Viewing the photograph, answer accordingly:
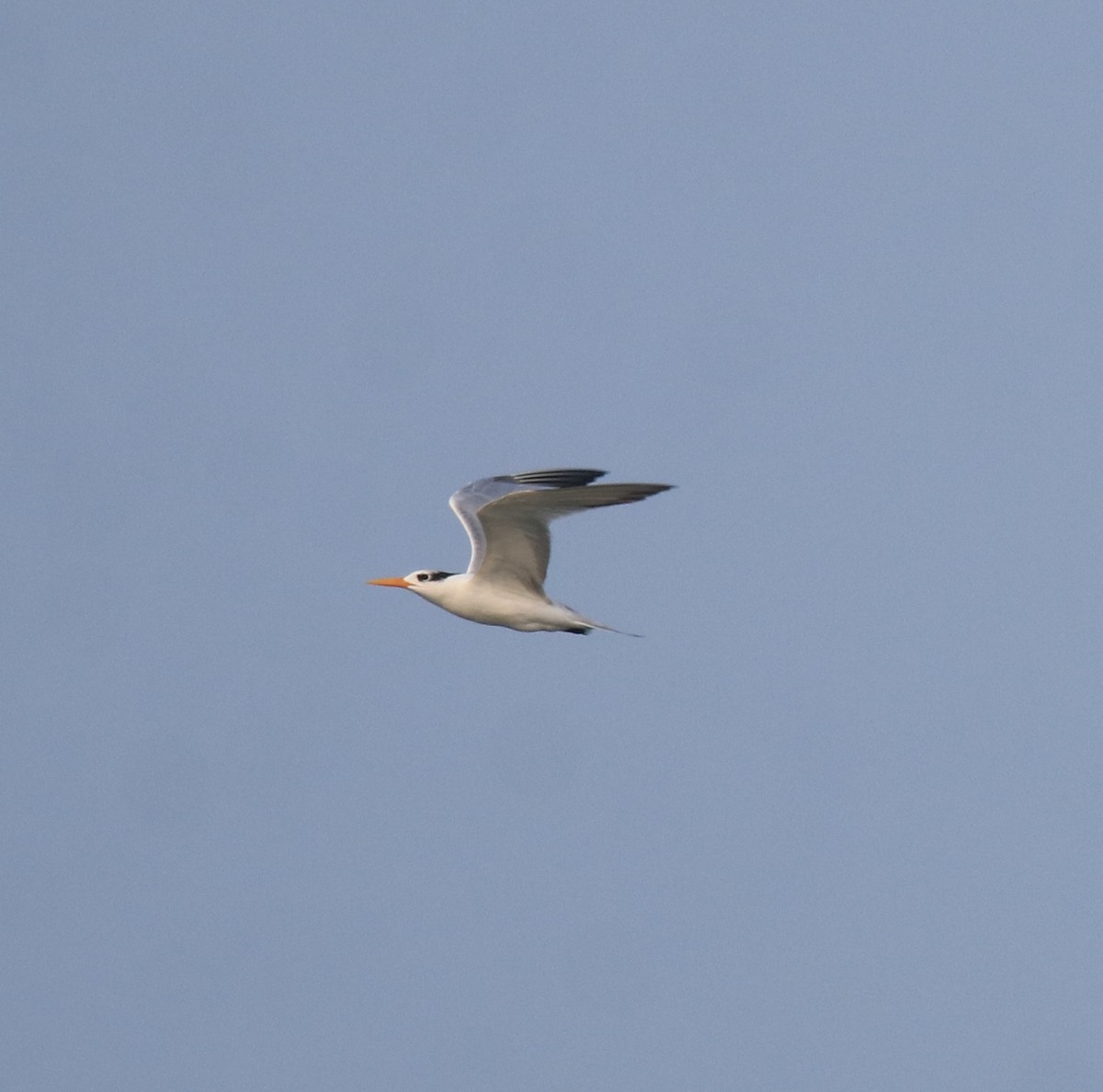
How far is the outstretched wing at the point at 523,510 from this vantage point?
24406 millimetres

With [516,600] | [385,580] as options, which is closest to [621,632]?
[516,600]

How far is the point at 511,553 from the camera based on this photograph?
2592cm

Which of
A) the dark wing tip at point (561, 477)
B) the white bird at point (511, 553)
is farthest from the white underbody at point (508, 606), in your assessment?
the dark wing tip at point (561, 477)

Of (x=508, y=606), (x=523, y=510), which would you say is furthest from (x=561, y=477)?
(x=508, y=606)

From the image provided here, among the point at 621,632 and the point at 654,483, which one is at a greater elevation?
the point at 654,483

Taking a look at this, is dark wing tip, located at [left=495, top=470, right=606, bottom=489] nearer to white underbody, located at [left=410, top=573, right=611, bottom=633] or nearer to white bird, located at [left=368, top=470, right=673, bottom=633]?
white bird, located at [left=368, top=470, right=673, bottom=633]

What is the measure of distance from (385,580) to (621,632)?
4.20 m

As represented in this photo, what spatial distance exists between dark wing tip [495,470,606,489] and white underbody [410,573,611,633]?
1481mm

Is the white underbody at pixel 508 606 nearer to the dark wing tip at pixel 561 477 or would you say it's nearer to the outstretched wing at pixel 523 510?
the outstretched wing at pixel 523 510

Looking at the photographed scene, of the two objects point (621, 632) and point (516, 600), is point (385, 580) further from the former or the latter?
point (621, 632)

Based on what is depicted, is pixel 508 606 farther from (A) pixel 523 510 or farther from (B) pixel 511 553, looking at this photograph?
(A) pixel 523 510

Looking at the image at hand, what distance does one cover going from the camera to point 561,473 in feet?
82.4

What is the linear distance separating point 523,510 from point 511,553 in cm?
104

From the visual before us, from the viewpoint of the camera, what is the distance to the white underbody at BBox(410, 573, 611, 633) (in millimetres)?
26266
